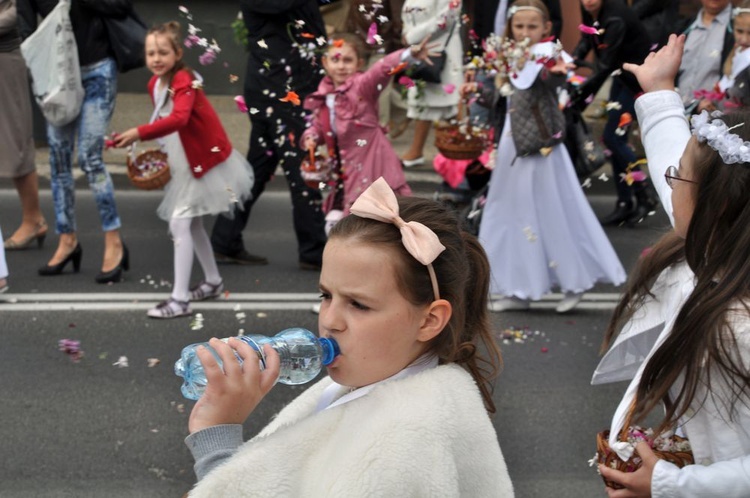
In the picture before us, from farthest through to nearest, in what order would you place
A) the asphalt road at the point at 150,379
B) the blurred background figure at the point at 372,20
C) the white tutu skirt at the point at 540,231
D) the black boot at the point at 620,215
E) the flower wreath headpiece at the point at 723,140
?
the black boot at the point at 620,215 → the white tutu skirt at the point at 540,231 → the blurred background figure at the point at 372,20 → the asphalt road at the point at 150,379 → the flower wreath headpiece at the point at 723,140

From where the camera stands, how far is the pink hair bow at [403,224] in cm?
228

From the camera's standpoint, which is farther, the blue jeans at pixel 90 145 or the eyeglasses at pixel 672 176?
the blue jeans at pixel 90 145

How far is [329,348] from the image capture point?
7.37 feet

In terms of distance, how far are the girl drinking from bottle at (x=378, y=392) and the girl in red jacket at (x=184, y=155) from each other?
168 inches

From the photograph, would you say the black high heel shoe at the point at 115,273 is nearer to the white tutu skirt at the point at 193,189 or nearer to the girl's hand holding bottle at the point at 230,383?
the white tutu skirt at the point at 193,189

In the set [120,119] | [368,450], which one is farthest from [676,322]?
[120,119]

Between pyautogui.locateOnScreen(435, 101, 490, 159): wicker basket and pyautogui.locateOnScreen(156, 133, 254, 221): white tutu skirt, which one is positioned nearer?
pyautogui.locateOnScreen(156, 133, 254, 221): white tutu skirt

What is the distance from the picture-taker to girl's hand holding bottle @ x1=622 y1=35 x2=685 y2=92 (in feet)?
9.81

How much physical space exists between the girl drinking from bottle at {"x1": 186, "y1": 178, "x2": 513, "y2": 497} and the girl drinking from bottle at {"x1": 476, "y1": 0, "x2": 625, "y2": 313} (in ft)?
14.1

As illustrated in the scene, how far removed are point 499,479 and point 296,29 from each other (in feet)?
17.3

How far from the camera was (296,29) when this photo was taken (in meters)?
A: 7.14

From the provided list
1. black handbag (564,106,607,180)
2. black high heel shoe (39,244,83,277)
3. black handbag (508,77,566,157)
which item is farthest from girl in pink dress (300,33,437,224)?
black high heel shoe (39,244,83,277)

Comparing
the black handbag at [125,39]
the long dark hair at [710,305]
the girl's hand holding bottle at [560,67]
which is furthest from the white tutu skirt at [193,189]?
the long dark hair at [710,305]

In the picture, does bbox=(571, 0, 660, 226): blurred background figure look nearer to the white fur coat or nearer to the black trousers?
the black trousers
